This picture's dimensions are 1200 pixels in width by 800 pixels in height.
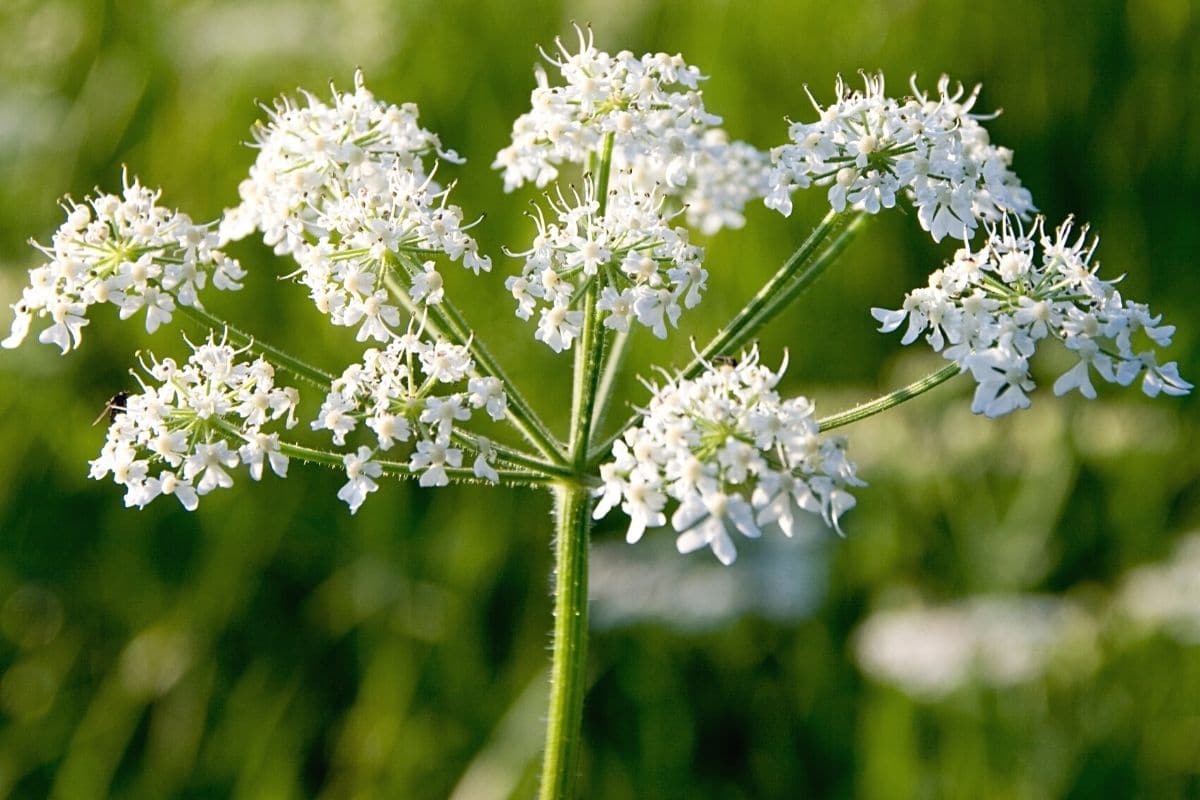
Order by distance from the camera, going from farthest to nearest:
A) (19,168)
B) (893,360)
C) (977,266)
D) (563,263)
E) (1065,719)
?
(19,168) → (893,360) → (1065,719) → (563,263) → (977,266)

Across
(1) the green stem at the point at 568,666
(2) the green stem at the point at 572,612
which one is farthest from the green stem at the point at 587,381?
(1) the green stem at the point at 568,666

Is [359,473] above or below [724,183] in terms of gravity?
below

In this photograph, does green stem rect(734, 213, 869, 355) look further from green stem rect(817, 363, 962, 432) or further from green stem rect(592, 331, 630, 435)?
green stem rect(817, 363, 962, 432)

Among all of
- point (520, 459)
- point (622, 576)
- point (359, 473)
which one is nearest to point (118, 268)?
point (359, 473)

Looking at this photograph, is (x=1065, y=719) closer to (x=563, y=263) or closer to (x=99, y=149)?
(x=563, y=263)

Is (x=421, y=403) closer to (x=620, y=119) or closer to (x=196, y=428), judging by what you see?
(x=196, y=428)

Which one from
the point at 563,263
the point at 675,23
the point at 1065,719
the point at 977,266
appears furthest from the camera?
the point at 675,23

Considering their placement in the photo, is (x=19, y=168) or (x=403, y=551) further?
(x=19, y=168)

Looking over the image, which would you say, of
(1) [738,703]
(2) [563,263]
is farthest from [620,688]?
(2) [563,263]
